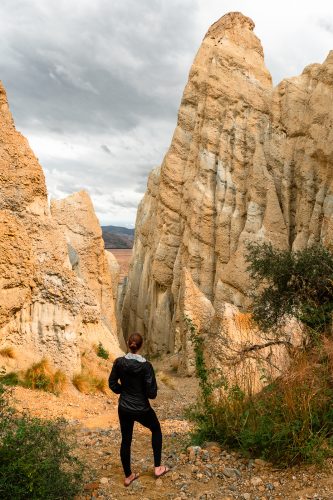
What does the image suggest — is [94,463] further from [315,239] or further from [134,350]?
[315,239]

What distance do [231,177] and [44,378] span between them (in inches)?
884

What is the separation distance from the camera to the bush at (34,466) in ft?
11.8

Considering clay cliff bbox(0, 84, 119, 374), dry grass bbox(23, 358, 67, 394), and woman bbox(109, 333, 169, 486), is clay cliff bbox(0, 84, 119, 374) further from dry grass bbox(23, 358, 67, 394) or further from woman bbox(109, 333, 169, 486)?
woman bbox(109, 333, 169, 486)

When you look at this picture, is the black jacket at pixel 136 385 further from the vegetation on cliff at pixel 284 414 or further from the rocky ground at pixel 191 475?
the vegetation on cliff at pixel 284 414

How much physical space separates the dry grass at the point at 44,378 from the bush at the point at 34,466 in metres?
5.14

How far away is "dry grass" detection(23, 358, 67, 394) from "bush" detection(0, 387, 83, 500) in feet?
16.9

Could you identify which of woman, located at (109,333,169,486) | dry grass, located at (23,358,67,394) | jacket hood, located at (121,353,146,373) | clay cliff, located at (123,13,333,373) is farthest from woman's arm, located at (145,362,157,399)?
clay cliff, located at (123,13,333,373)

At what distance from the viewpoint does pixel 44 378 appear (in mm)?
9305

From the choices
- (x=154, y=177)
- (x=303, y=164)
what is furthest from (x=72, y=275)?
(x=154, y=177)

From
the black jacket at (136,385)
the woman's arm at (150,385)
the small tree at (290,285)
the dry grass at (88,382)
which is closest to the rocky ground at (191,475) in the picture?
the black jacket at (136,385)

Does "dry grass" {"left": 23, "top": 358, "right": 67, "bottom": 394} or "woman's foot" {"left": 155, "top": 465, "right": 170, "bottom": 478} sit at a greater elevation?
"woman's foot" {"left": 155, "top": 465, "right": 170, "bottom": 478}

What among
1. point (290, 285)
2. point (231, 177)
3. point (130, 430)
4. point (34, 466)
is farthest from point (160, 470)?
point (231, 177)

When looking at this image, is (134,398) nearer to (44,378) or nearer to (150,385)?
(150,385)

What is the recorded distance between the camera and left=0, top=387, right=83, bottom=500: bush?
360 centimetres
